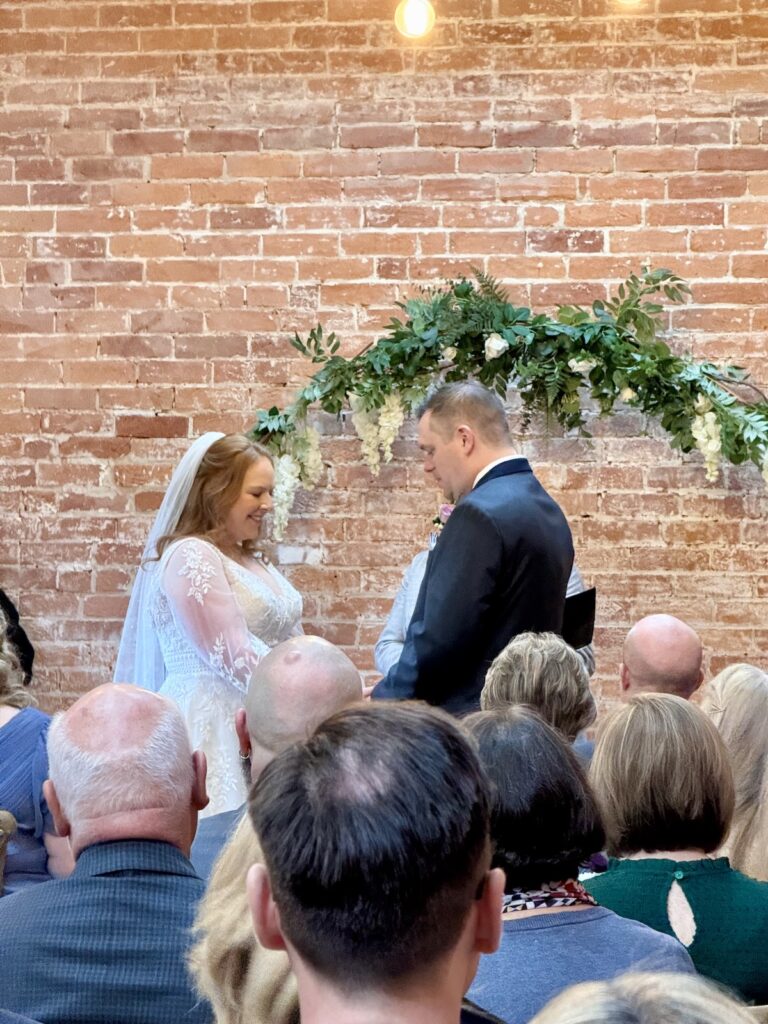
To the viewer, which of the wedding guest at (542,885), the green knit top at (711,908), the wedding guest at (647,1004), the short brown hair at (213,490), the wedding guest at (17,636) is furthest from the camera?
the wedding guest at (17,636)

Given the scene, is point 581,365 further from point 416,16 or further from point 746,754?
point 746,754

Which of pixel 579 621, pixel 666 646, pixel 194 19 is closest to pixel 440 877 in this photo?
pixel 666 646

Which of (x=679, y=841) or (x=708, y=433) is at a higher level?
(x=708, y=433)

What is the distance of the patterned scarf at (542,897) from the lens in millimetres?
1774

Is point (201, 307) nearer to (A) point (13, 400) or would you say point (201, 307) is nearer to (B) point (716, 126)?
(A) point (13, 400)

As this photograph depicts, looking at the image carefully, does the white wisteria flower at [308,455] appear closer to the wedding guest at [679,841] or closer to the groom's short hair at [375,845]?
the wedding guest at [679,841]

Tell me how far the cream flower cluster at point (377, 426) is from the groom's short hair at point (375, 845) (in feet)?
11.6

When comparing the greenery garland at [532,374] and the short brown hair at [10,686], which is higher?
the greenery garland at [532,374]

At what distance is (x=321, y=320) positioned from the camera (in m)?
4.75

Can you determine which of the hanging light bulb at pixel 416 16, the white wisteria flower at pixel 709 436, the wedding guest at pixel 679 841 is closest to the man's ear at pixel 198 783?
the wedding guest at pixel 679 841

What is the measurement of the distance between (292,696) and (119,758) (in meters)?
0.54

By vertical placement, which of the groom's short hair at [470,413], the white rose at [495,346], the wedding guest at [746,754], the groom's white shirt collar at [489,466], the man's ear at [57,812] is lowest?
the wedding guest at [746,754]

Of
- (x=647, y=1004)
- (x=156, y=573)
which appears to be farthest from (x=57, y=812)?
(x=156, y=573)

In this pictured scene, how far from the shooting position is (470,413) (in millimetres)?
3729
